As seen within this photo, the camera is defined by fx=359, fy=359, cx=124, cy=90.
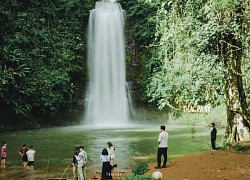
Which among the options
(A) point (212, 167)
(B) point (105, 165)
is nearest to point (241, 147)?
(A) point (212, 167)

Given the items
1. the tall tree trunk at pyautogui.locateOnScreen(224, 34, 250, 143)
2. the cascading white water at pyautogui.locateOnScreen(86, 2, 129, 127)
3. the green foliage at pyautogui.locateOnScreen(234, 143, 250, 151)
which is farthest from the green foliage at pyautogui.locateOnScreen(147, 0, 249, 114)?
the cascading white water at pyautogui.locateOnScreen(86, 2, 129, 127)

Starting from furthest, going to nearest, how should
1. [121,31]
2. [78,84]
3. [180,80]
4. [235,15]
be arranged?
[121,31] < [78,84] < [180,80] < [235,15]

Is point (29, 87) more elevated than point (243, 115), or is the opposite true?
point (29, 87)

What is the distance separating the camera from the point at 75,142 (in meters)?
19.7

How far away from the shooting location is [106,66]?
3638cm

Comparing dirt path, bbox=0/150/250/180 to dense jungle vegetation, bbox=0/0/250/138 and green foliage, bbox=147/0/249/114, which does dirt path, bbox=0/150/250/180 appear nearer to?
dense jungle vegetation, bbox=0/0/250/138

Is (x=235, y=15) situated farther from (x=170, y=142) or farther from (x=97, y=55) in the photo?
(x=97, y=55)

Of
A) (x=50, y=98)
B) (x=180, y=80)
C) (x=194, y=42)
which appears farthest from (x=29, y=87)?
(x=194, y=42)

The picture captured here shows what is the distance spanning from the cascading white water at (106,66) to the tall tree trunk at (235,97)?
20457mm

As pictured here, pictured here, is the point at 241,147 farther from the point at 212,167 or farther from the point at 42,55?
the point at 42,55

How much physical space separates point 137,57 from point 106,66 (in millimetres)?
3397

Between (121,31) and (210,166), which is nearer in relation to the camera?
(210,166)

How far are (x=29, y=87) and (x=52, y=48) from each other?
17.8 ft

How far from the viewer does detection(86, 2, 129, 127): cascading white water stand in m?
34.2
